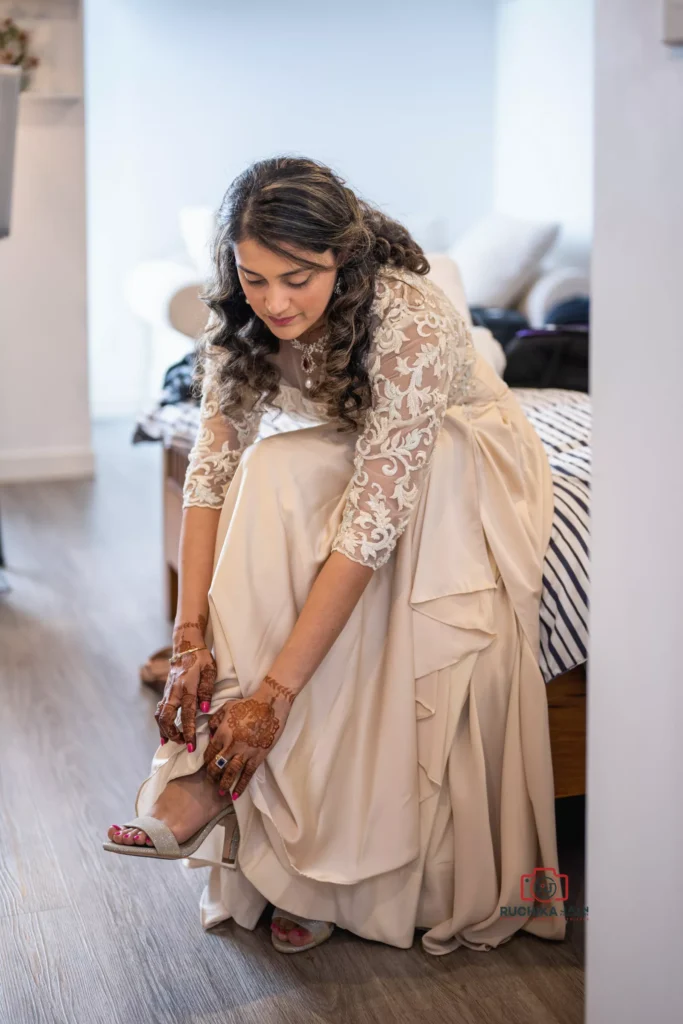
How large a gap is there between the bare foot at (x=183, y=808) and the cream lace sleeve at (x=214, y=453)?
43cm

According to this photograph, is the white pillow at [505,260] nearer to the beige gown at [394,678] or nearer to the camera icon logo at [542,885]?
the beige gown at [394,678]

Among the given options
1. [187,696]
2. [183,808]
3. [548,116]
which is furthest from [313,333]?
[548,116]

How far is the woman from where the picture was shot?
1.54 m

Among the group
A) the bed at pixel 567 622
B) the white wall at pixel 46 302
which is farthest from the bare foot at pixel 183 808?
the white wall at pixel 46 302

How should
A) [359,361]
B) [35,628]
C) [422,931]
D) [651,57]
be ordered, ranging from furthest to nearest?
[35,628] < [422,931] < [359,361] < [651,57]

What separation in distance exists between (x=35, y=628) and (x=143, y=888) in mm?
1258

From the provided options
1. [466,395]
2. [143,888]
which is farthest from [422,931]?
[466,395]

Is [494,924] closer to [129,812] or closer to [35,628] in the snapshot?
[129,812]

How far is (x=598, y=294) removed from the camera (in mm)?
977

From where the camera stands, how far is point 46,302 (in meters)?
4.44

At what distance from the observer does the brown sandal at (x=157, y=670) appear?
252 centimetres

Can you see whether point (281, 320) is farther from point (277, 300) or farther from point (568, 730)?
point (568, 730)

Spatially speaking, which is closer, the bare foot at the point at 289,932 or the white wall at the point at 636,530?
the white wall at the point at 636,530

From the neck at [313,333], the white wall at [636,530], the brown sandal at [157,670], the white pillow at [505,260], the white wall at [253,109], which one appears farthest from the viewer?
the white wall at [253,109]
